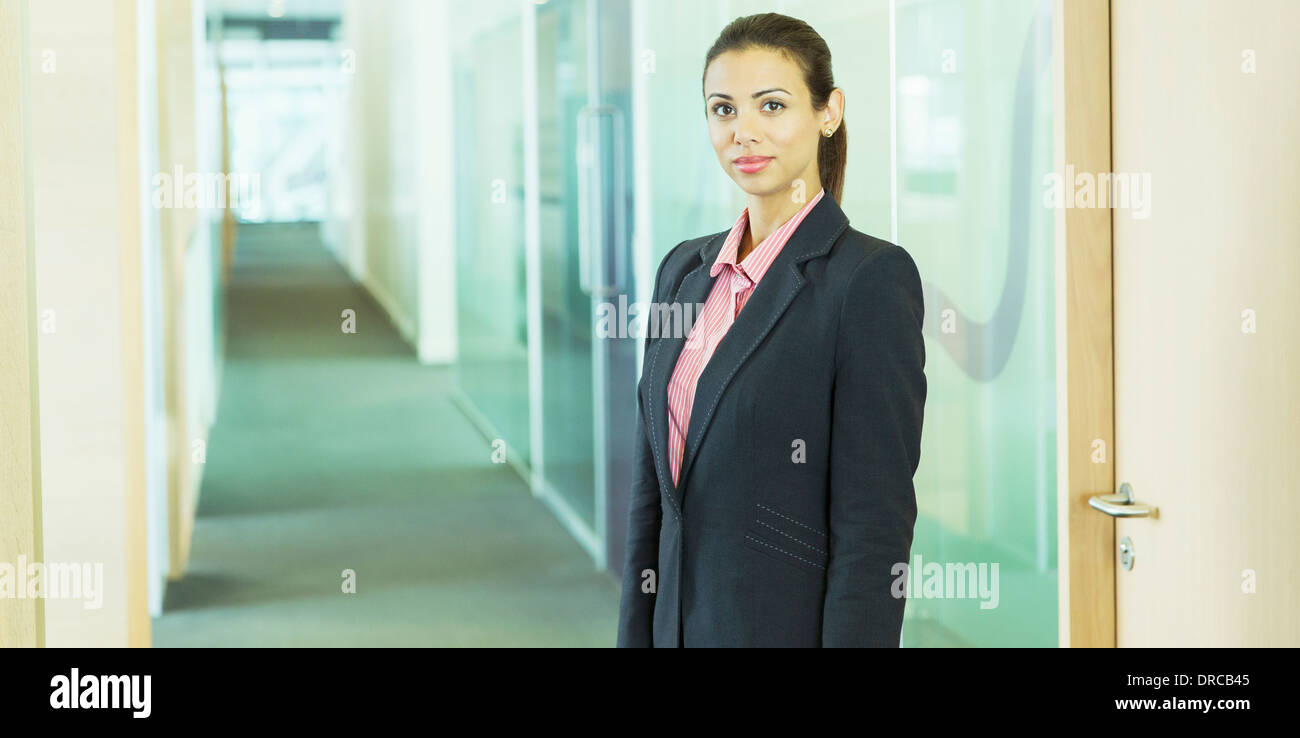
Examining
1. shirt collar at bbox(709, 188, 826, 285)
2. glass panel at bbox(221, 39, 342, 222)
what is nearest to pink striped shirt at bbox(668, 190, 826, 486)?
shirt collar at bbox(709, 188, 826, 285)

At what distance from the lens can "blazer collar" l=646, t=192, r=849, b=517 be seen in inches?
66.1

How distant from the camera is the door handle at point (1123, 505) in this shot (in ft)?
7.22

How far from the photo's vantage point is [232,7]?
11961 millimetres

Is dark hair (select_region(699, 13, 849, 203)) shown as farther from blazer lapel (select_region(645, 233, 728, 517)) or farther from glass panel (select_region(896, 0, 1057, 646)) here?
glass panel (select_region(896, 0, 1057, 646))

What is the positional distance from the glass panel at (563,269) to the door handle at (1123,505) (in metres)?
2.68

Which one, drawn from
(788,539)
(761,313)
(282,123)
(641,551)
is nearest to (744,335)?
(761,313)

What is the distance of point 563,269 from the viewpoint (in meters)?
5.10

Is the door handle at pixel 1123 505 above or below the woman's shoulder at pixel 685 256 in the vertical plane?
below

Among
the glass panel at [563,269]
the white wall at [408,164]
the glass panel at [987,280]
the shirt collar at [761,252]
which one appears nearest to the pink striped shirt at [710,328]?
the shirt collar at [761,252]

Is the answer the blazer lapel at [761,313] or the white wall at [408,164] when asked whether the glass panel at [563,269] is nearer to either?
the white wall at [408,164]
